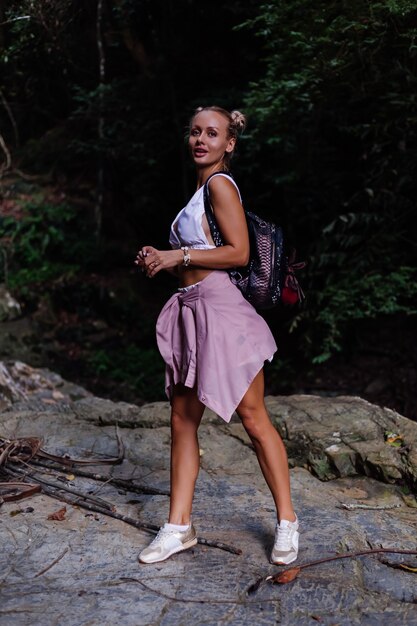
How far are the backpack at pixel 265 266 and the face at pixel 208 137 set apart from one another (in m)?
0.10

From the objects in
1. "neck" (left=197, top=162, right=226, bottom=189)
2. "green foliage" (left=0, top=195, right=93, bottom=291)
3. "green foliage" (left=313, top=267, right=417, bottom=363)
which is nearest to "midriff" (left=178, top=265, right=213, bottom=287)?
"neck" (left=197, top=162, right=226, bottom=189)

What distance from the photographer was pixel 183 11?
9.28 m

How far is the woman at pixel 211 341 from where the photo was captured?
9.56 ft

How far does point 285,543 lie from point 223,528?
1.57 ft

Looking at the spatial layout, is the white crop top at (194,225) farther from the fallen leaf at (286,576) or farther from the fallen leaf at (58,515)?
the fallen leaf at (58,515)

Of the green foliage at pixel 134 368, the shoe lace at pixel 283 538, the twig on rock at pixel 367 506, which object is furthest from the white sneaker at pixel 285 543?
the green foliage at pixel 134 368

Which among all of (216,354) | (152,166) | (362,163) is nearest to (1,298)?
(152,166)

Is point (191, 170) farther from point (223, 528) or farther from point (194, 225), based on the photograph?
point (223, 528)

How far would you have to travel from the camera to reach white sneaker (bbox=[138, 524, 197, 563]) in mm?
2979

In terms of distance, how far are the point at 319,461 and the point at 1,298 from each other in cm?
686

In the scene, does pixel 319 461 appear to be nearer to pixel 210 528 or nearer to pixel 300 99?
pixel 210 528

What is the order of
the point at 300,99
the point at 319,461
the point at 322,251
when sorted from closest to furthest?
the point at 319,461, the point at 300,99, the point at 322,251

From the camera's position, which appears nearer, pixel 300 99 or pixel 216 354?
pixel 216 354

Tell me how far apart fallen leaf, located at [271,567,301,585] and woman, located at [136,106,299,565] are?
96 millimetres
